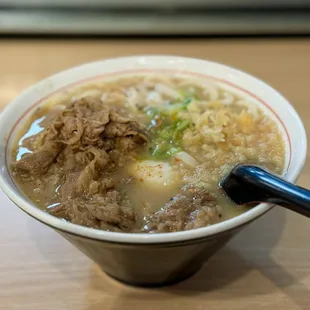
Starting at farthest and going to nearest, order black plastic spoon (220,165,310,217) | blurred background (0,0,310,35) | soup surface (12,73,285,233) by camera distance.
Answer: blurred background (0,0,310,35), soup surface (12,73,285,233), black plastic spoon (220,165,310,217)

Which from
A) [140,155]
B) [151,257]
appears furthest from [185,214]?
[140,155]

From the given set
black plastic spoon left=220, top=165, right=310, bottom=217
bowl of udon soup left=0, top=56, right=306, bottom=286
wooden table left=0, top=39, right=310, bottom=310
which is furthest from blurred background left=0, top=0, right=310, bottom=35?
black plastic spoon left=220, top=165, right=310, bottom=217

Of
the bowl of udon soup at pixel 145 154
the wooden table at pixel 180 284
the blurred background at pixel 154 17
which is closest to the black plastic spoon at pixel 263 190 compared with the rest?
the bowl of udon soup at pixel 145 154

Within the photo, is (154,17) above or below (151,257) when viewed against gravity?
above

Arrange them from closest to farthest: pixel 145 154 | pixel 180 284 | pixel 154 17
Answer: pixel 180 284 < pixel 145 154 < pixel 154 17

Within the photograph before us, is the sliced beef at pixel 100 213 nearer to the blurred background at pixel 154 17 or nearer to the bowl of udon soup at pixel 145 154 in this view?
the bowl of udon soup at pixel 145 154

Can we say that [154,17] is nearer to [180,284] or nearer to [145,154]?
[145,154]

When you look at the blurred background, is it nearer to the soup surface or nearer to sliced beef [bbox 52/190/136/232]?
the soup surface

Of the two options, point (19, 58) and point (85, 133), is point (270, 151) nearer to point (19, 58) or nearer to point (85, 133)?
point (85, 133)
